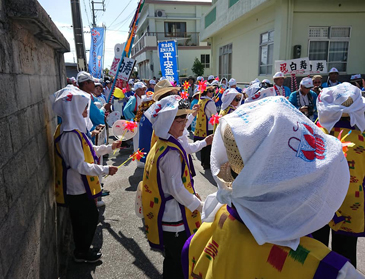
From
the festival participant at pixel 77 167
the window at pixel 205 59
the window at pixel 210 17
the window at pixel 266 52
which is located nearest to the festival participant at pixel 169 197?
the festival participant at pixel 77 167

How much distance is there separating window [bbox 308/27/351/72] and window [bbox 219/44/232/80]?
240 inches

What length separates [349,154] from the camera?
2.37 meters

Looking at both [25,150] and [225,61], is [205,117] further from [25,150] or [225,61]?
[225,61]

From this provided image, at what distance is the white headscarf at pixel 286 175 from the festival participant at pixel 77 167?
2.07 metres

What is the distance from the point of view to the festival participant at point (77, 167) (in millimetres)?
2660

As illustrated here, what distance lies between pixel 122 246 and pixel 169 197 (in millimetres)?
1613

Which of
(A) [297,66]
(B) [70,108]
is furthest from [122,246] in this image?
(A) [297,66]

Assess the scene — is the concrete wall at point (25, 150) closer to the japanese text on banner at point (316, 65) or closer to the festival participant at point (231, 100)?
the festival participant at point (231, 100)

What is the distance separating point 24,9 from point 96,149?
189 centimetres

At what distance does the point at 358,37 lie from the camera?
10211 mm

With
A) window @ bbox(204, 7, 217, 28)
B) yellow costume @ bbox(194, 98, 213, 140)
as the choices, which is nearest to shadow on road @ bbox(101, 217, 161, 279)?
yellow costume @ bbox(194, 98, 213, 140)

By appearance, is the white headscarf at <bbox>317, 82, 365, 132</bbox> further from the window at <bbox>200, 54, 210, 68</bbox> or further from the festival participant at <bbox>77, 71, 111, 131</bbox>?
the window at <bbox>200, 54, 210, 68</bbox>

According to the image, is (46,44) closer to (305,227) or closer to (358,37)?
(305,227)

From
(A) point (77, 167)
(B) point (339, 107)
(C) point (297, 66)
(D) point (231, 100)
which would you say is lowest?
(A) point (77, 167)
